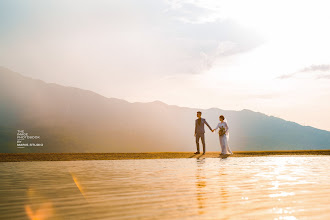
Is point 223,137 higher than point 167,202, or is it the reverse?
point 223,137

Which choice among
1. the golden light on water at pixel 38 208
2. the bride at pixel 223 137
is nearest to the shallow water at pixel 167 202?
the golden light on water at pixel 38 208

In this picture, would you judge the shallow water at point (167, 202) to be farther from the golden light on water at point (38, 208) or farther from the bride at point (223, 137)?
the bride at point (223, 137)

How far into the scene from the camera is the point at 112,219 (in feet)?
11.1

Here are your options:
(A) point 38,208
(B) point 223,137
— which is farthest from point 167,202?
(B) point 223,137

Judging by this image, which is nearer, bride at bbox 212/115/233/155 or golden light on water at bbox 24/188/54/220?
golden light on water at bbox 24/188/54/220

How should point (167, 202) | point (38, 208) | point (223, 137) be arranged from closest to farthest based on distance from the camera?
point (38, 208), point (167, 202), point (223, 137)

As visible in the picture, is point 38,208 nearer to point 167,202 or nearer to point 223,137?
point 167,202

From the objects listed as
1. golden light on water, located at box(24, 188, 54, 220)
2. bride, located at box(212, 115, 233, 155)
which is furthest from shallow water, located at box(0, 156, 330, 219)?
bride, located at box(212, 115, 233, 155)

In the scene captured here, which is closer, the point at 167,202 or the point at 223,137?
the point at 167,202

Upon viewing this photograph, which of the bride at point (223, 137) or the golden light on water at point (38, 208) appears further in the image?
the bride at point (223, 137)

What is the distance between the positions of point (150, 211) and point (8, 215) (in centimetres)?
139

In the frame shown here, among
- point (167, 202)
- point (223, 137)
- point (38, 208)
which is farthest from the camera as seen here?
point (223, 137)

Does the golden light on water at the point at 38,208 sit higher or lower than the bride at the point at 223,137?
lower

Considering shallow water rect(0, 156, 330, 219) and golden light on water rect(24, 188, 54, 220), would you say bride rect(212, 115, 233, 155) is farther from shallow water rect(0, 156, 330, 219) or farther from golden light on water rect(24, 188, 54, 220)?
golden light on water rect(24, 188, 54, 220)
